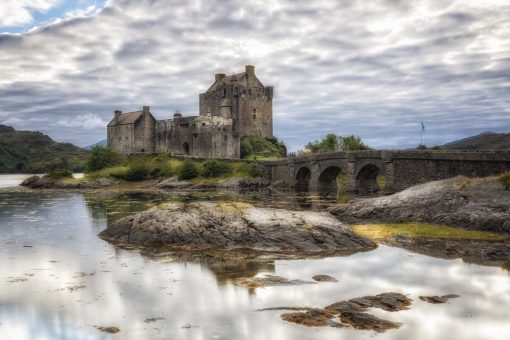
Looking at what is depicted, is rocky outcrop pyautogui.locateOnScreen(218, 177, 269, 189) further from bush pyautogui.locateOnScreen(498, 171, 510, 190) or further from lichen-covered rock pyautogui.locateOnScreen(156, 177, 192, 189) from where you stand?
bush pyautogui.locateOnScreen(498, 171, 510, 190)

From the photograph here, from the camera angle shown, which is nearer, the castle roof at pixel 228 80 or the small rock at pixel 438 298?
the small rock at pixel 438 298

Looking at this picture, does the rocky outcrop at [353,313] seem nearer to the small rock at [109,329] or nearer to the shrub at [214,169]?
the small rock at [109,329]

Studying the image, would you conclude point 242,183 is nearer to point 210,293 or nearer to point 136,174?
point 136,174

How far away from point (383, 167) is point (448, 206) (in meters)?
23.3

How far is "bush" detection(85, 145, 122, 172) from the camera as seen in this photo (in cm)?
9219

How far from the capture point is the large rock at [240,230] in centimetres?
2645

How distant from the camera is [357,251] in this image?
25.7 meters

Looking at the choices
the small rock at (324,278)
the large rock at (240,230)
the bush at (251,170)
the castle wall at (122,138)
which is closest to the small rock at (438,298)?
the small rock at (324,278)

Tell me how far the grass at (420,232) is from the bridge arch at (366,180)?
2808 centimetres

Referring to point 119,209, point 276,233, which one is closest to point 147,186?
point 119,209

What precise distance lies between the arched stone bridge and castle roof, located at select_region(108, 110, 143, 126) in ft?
101

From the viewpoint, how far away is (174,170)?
83500 mm

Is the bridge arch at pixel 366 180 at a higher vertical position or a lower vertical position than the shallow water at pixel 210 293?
higher

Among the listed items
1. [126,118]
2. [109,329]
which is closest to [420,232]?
[109,329]
